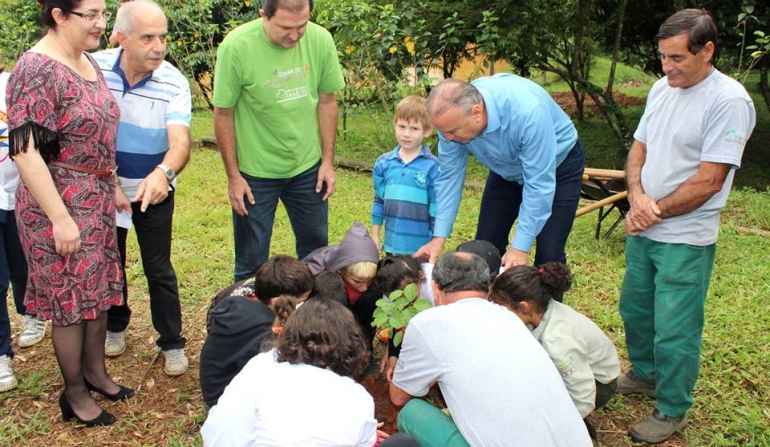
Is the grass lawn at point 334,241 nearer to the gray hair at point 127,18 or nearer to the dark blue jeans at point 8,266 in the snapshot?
the dark blue jeans at point 8,266

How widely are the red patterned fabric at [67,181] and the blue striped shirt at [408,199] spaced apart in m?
1.57

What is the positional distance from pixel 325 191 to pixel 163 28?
1.36m

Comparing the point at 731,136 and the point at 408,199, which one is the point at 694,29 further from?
the point at 408,199

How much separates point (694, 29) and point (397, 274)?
165 cm

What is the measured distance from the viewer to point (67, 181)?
293 cm

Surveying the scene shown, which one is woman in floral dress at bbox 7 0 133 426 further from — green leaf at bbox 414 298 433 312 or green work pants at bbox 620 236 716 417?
green work pants at bbox 620 236 716 417

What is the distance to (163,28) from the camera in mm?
3145

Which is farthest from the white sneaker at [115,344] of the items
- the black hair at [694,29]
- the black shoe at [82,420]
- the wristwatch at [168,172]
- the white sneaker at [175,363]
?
the black hair at [694,29]

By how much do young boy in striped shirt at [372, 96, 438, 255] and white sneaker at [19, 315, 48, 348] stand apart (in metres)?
2.08

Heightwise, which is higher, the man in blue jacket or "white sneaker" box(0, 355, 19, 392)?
the man in blue jacket

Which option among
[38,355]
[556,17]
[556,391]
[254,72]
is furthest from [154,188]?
[556,17]

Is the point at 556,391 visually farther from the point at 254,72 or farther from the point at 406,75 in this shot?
the point at 406,75

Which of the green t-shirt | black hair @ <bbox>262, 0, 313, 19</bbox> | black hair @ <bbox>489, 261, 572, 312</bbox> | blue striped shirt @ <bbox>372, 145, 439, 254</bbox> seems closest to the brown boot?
black hair @ <bbox>489, 261, 572, 312</bbox>

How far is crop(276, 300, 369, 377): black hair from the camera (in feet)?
7.41
